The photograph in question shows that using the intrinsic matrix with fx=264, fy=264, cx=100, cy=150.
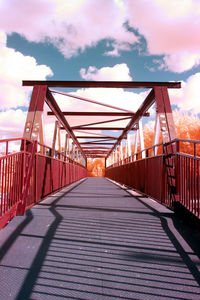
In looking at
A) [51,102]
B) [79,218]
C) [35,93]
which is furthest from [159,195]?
[51,102]

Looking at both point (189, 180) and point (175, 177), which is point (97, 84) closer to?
point (175, 177)

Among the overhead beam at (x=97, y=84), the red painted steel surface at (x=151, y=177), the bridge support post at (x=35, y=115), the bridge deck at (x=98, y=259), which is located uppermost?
the overhead beam at (x=97, y=84)

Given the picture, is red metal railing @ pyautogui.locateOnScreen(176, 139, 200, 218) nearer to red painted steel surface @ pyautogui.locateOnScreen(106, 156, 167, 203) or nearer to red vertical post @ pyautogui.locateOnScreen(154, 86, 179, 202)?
red vertical post @ pyautogui.locateOnScreen(154, 86, 179, 202)

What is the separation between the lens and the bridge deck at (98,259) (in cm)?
199

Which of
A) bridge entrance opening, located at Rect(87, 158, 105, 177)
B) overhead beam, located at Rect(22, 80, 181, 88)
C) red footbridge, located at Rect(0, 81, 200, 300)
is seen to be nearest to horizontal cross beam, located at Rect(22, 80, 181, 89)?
overhead beam, located at Rect(22, 80, 181, 88)

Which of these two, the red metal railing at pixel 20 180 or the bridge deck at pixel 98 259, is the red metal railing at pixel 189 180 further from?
the red metal railing at pixel 20 180

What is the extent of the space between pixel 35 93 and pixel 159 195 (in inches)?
179

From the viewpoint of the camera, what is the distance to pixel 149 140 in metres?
31.2

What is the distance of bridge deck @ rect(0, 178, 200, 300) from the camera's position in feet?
6.53

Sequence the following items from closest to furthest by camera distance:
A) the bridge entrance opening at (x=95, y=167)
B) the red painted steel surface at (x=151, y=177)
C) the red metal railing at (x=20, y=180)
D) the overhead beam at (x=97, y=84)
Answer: the red metal railing at (x=20, y=180)
the red painted steel surface at (x=151, y=177)
the overhead beam at (x=97, y=84)
the bridge entrance opening at (x=95, y=167)

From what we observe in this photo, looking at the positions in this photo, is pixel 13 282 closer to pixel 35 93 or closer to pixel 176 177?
pixel 176 177

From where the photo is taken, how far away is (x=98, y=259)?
8.34 feet

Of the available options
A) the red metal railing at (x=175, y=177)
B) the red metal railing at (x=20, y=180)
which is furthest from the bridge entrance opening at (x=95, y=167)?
the red metal railing at (x=20, y=180)

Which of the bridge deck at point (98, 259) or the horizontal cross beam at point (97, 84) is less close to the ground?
the horizontal cross beam at point (97, 84)
